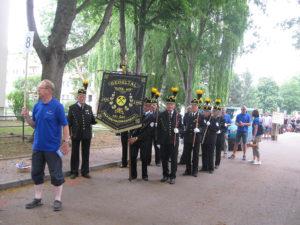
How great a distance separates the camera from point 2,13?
27859 millimetres

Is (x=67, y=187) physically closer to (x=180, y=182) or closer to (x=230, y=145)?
(x=180, y=182)

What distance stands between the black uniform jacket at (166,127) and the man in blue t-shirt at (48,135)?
3.67 m

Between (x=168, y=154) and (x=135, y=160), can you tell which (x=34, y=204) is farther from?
(x=168, y=154)

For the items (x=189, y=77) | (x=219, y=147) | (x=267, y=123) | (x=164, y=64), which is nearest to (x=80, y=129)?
(x=219, y=147)

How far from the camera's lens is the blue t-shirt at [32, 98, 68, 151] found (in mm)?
6684

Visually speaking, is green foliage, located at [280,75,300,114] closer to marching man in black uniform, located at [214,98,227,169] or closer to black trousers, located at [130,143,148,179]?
marching man in black uniform, located at [214,98,227,169]

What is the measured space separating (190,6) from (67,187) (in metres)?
9.79

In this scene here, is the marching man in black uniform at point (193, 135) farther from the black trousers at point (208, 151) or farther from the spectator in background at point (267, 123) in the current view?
the spectator in background at point (267, 123)

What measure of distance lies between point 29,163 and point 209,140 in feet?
16.5

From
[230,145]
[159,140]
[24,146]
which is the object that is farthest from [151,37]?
[159,140]

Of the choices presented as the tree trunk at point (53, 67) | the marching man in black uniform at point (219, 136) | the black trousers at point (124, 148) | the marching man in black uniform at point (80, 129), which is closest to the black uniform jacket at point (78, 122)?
the marching man in black uniform at point (80, 129)

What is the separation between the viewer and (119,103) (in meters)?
10.3

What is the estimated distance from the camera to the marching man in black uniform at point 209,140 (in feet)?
39.9

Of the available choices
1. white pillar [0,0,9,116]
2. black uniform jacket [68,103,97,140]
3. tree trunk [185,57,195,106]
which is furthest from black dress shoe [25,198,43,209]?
white pillar [0,0,9,116]
